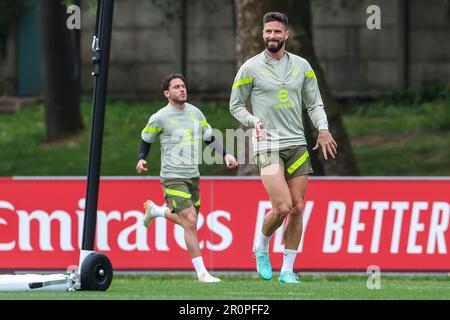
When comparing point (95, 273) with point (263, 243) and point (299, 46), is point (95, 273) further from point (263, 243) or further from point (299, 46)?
point (299, 46)

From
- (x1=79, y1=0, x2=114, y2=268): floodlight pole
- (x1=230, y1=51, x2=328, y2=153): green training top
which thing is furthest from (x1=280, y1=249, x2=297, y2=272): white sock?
(x1=79, y1=0, x2=114, y2=268): floodlight pole

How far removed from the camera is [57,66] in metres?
29.2

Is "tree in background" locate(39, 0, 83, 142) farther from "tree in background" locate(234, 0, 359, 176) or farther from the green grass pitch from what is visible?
the green grass pitch

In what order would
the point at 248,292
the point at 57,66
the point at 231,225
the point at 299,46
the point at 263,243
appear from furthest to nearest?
1. the point at 57,66
2. the point at 299,46
3. the point at 231,225
4. the point at 263,243
5. the point at 248,292

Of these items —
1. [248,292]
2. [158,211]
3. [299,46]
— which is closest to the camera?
[248,292]

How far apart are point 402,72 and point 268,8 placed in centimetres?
997

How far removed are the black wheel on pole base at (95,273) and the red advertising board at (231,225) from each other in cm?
445

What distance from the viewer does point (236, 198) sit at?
1692 centimetres

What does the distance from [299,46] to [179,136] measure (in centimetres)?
801

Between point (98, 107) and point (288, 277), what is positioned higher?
point (98, 107)

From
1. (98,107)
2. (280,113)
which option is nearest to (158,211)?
(280,113)
